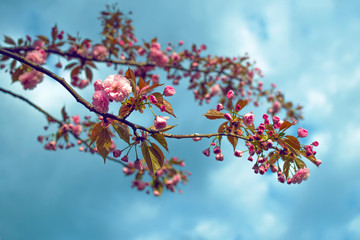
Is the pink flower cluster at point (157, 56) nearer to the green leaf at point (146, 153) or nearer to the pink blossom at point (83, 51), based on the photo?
the pink blossom at point (83, 51)

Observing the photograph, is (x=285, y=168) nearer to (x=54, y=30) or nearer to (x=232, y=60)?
(x=54, y=30)

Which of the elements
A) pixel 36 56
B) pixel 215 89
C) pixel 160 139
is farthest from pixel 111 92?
pixel 215 89

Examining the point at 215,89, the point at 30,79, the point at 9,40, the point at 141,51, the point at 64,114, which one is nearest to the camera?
the point at 30,79

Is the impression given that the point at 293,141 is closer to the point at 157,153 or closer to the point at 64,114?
the point at 157,153

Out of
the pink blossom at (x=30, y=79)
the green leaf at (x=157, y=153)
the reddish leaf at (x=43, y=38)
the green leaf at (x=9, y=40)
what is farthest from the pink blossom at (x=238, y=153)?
the green leaf at (x=9, y=40)

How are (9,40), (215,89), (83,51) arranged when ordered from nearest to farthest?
1. (9,40)
2. (83,51)
3. (215,89)

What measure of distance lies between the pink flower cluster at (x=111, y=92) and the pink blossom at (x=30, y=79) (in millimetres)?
1961

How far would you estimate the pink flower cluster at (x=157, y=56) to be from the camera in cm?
380

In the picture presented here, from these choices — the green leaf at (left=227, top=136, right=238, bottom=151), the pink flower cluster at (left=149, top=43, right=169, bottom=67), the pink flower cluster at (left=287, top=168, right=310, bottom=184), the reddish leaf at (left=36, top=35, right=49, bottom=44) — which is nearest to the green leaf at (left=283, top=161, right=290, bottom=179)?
the pink flower cluster at (left=287, top=168, right=310, bottom=184)

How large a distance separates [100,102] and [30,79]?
2.04 meters

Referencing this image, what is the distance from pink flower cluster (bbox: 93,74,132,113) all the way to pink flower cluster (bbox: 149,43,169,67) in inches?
103

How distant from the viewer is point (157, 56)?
12.5 feet

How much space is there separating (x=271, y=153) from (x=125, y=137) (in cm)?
80

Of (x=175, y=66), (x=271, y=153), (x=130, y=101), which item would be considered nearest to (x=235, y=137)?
(x=271, y=153)
